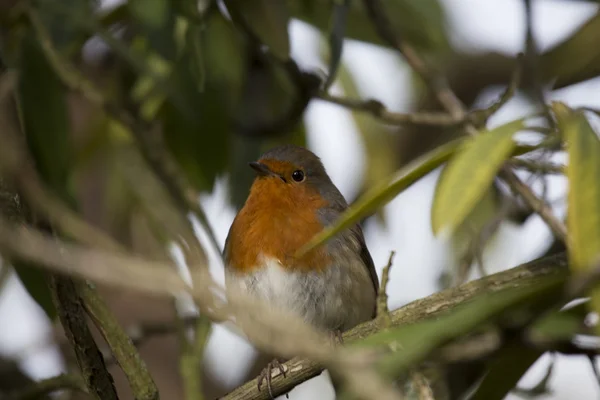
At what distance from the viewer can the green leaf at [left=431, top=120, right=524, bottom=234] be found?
4.78ft

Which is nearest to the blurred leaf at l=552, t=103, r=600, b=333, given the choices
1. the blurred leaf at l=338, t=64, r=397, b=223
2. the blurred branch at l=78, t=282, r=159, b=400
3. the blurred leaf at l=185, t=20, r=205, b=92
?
the blurred branch at l=78, t=282, r=159, b=400

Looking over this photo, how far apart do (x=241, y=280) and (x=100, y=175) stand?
1.76m

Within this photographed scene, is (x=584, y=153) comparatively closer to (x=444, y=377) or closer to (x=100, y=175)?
(x=444, y=377)

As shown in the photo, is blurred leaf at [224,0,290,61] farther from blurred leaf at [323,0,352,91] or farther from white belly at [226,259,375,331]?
white belly at [226,259,375,331]

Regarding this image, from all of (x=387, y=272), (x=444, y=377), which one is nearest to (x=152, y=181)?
(x=444, y=377)

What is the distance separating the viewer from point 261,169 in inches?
159

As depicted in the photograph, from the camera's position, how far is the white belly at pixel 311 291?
3.70 metres

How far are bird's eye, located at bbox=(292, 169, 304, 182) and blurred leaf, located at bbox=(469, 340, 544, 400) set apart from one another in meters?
2.07

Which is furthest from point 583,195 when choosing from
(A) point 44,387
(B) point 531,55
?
(A) point 44,387

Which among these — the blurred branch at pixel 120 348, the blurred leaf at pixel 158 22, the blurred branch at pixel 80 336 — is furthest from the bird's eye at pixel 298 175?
the blurred branch at pixel 80 336

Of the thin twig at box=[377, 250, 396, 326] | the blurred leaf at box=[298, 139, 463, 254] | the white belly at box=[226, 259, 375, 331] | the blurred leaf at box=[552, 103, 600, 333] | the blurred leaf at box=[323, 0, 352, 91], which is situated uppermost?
the blurred leaf at box=[323, 0, 352, 91]

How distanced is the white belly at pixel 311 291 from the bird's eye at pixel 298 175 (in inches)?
23.6

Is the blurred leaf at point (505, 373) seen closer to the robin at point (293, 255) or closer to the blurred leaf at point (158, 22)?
the robin at point (293, 255)

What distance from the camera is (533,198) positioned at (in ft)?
9.40
